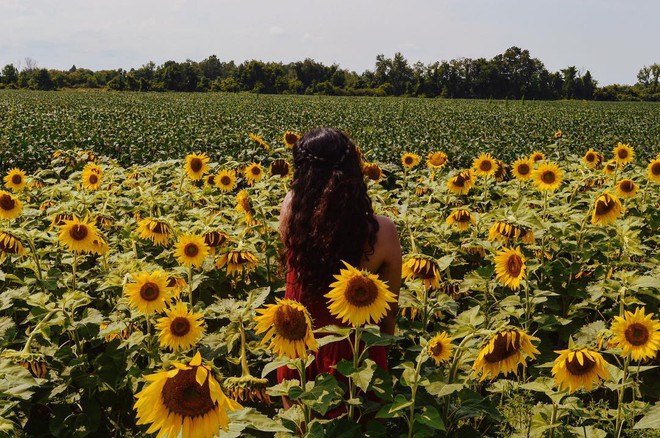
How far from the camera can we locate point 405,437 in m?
1.82

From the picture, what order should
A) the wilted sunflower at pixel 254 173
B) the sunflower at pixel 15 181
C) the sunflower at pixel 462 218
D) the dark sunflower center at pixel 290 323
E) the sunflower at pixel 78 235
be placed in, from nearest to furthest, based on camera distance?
the dark sunflower center at pixel 290 323, the sunflower at pixel 78 235, the sunflower at pixel 462 218, the sunflower at pixel 15 181, the wilted sunflower at pixel 254 173

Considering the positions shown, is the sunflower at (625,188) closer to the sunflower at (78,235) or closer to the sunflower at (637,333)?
the sunflower at (637,333)

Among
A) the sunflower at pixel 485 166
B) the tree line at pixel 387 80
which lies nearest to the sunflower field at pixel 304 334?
the sunflower at pixel 485 166

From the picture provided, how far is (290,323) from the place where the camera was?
5.08 ft

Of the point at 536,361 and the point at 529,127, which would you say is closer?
the point at 536,361

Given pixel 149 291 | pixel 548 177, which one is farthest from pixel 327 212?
pixel 548 177

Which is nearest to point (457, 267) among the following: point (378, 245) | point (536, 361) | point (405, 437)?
point (536, 361)

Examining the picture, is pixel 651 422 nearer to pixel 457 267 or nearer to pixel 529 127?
pixel 457 267

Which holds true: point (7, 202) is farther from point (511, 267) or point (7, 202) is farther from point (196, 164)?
point (511, 267)

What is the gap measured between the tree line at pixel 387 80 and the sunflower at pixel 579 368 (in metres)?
67.9

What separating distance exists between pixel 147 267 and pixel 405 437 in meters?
1.50

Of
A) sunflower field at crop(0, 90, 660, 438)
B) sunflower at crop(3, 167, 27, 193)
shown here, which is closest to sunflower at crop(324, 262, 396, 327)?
sunflower field at crop(0, 90, 660, 438)

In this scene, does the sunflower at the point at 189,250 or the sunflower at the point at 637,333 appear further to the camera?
the sunflower at the point at 189,250

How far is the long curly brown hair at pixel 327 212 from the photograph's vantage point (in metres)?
2.18
